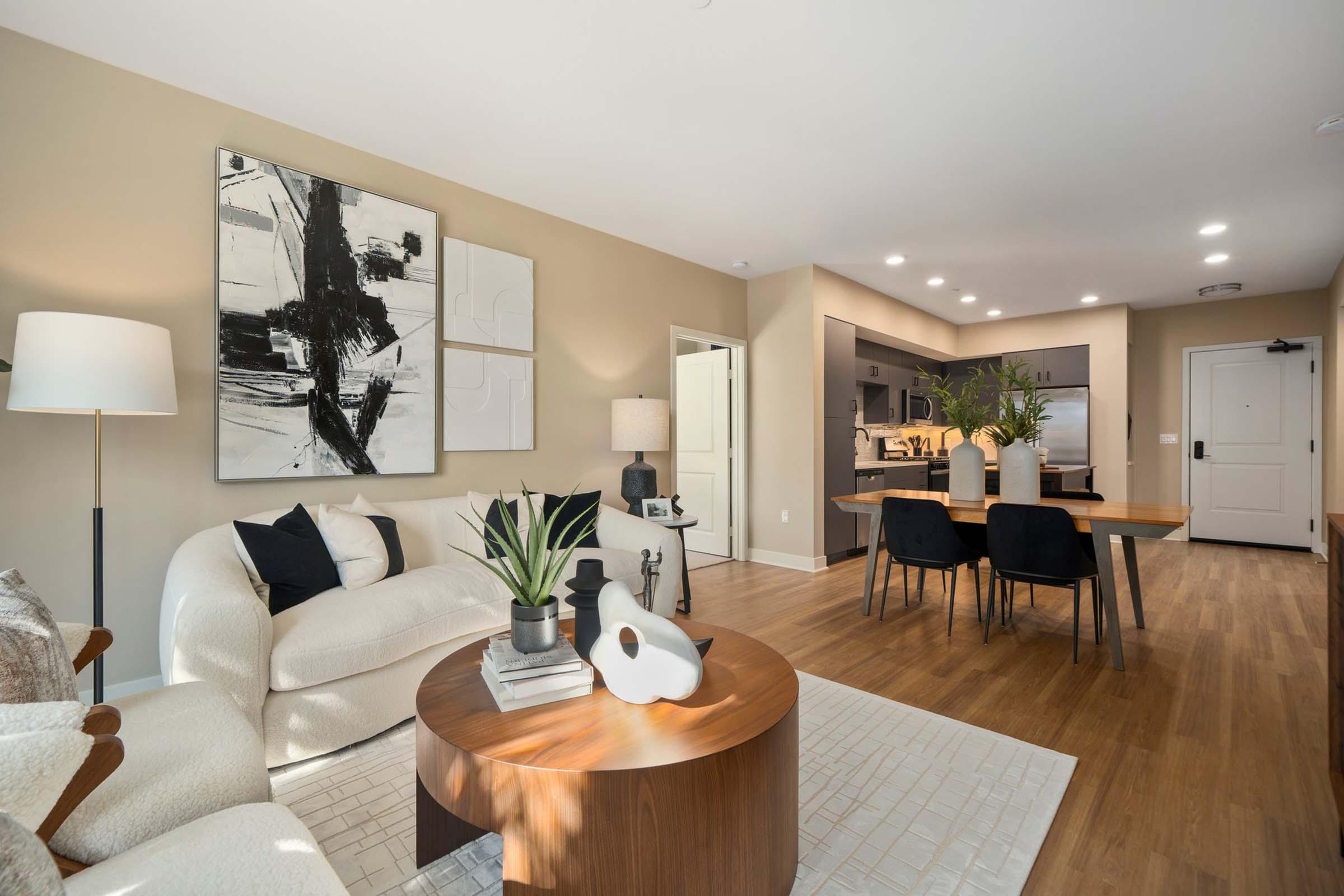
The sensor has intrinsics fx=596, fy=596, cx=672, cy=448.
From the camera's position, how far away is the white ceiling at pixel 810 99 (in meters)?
2.19

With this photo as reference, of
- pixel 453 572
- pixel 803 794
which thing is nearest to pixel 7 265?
pixel 453 572

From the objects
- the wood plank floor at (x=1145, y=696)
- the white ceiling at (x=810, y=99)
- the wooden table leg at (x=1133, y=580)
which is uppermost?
the white ceiling at (x=810, y=99)

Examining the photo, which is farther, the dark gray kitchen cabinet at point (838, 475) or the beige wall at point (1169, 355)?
the beige wall at point (1169, 355)

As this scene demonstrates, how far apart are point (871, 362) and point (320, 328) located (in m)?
5.36

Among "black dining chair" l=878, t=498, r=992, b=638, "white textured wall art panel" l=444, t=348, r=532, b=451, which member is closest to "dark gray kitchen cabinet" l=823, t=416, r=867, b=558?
"black dining chair" l=878, t=498, r=992, b=638

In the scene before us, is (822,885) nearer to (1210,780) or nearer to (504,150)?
(1210,780)

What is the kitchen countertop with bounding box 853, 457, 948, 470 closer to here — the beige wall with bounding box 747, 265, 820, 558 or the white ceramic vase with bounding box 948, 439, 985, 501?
the beige wall with bounding box 747, 265, 820, 558

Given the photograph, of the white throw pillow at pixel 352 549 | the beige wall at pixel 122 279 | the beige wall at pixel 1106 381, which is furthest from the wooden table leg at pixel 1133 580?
the beige wall at pixel 122 279

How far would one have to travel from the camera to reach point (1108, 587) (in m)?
2.94

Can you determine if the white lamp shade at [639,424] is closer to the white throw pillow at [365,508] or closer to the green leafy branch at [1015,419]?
the white throw pillow at [365,508]

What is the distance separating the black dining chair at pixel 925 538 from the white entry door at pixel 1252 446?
4345 millimetres

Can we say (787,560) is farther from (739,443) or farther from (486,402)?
(486,402)

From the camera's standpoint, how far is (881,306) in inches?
239

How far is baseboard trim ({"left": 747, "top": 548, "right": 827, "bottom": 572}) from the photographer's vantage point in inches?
200
